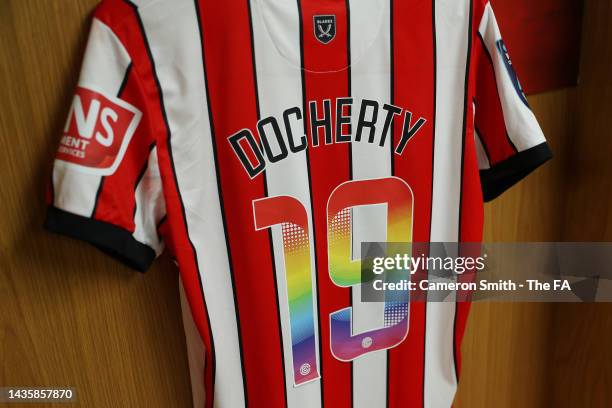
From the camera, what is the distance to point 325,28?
0.69 meters

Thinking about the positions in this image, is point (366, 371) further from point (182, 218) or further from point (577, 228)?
point (577, 228)

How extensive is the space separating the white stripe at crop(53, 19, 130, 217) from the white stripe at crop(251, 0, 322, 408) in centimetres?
17

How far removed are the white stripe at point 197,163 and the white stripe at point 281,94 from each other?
0.07 metres

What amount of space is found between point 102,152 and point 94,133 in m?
0.02

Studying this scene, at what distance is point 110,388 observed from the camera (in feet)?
2.61

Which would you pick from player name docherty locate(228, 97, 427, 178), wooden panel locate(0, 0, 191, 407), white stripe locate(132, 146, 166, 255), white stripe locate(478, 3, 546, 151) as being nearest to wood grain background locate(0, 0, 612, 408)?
wooden panel locate(0, 0, 191, 407)

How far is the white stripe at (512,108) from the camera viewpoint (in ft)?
2.54

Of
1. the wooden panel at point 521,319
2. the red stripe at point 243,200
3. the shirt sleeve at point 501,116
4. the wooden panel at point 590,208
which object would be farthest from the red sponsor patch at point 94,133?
the wooden panel at point 590,208

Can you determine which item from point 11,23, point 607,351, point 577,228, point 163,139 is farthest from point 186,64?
point 607,351

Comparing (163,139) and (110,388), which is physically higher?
(163,139)

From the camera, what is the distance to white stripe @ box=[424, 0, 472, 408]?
2.48 ft

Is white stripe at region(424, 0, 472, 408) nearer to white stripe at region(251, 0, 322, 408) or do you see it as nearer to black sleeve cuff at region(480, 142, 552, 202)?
black sleeve cuff at region(480, 142, 552, 202)

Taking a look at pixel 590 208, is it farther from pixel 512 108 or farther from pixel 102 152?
pixel 102 152

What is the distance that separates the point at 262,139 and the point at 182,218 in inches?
5.7
